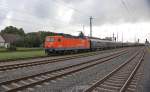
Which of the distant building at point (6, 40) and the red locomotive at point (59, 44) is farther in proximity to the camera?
the distant building at point (6, 40)

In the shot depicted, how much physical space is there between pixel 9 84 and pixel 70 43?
28.9 meters

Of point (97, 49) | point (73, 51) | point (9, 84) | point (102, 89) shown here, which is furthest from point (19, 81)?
point (97, 49)

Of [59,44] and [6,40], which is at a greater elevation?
[6,40]

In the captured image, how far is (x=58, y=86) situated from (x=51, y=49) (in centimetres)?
2547

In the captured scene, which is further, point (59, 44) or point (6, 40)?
point (6, 40)

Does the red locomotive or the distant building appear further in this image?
the distant building

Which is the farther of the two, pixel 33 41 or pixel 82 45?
pixel 33 41

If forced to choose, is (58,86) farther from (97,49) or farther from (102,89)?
(97,49)

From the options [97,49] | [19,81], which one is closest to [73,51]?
[97,49]

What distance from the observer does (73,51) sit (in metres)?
42.9

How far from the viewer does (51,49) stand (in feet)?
118

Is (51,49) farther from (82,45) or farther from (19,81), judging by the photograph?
(19,81)

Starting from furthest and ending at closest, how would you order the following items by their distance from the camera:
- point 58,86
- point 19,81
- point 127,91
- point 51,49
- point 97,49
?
point 97,49 < point 51,49 < point 19,81 < point 58,86 < point 127,91

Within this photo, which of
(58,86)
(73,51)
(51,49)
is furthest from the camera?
(73,51)
